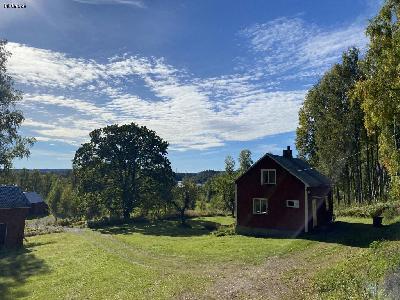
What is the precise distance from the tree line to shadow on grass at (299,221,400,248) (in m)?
3.48

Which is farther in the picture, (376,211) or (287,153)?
(287,153)

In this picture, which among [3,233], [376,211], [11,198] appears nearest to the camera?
[376,211]

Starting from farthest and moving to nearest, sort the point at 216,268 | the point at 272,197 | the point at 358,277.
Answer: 1. the point at 272,197
2. the point at 216,268
3. the point at 358,277

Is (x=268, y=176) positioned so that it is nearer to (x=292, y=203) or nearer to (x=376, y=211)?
(x=292, y=203)

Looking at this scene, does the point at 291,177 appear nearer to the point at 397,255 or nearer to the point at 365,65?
the point at 365,65

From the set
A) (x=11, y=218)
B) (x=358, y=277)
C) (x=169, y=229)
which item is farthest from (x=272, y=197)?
(x=11, y=218)

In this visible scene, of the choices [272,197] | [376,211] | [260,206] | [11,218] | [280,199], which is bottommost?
[11,218]

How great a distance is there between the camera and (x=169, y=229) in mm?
54375

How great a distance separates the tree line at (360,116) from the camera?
72.0ft

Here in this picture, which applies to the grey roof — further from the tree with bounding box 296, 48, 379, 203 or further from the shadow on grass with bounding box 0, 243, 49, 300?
the tree with bounding box 296, 48, 379, 203

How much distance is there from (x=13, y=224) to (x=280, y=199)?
97.0ft

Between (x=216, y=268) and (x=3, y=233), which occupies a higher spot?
(x=3, y=233)

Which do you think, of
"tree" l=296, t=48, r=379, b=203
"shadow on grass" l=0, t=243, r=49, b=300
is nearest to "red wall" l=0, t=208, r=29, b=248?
"shadow on grass" l=0, t=243, r=49, b=300

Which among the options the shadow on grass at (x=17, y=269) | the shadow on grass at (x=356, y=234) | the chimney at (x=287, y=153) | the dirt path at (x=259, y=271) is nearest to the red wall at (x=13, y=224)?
the shadow on grass at (x=17, y=269)
